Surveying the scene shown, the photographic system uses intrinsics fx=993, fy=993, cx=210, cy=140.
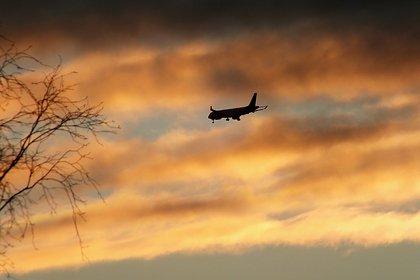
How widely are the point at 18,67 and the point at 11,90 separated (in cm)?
48

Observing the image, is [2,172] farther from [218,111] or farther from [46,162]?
[218,111]

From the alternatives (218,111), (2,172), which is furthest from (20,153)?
(218,111)

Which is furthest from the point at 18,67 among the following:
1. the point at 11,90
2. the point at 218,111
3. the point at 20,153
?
the point at 218,111

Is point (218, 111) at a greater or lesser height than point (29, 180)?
greater

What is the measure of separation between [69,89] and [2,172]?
203 centimetres

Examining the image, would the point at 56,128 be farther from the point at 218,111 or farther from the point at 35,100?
the point at 218,111

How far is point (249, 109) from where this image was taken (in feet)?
504

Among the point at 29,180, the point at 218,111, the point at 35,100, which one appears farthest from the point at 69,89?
the point at 218,111

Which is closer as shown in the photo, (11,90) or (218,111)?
(11,90)

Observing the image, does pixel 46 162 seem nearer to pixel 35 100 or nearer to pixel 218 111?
pixel 35 100

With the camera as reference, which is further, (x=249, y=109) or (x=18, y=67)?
(x=249, y=109)

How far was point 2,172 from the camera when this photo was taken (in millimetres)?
18438

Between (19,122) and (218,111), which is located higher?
(218,111)

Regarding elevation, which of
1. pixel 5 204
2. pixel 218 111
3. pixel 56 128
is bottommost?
pixel 5 204
